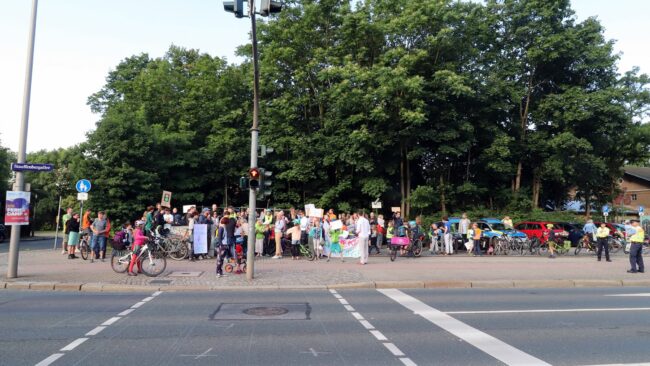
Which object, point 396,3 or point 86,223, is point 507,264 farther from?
point 396,3

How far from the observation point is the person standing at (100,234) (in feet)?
58.0

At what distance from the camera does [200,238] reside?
1903cm

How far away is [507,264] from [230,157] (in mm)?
21148

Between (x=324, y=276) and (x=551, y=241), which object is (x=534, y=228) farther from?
(x=324, y=276)

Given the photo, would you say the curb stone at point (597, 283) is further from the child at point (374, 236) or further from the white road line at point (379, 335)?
the child at point (374, 236)

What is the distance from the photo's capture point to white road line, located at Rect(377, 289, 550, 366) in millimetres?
6141

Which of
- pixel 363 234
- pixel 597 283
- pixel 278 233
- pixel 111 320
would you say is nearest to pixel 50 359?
pixel 111 320

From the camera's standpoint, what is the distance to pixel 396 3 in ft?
106

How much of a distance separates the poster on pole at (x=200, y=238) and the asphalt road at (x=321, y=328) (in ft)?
23.4

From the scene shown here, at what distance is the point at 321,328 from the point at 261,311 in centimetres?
188

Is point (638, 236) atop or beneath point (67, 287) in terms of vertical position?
atop

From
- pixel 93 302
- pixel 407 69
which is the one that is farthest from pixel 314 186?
pixel 93 302

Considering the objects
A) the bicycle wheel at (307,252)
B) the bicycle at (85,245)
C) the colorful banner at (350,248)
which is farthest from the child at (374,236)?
the bicycle at (85,245)

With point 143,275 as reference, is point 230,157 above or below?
above
